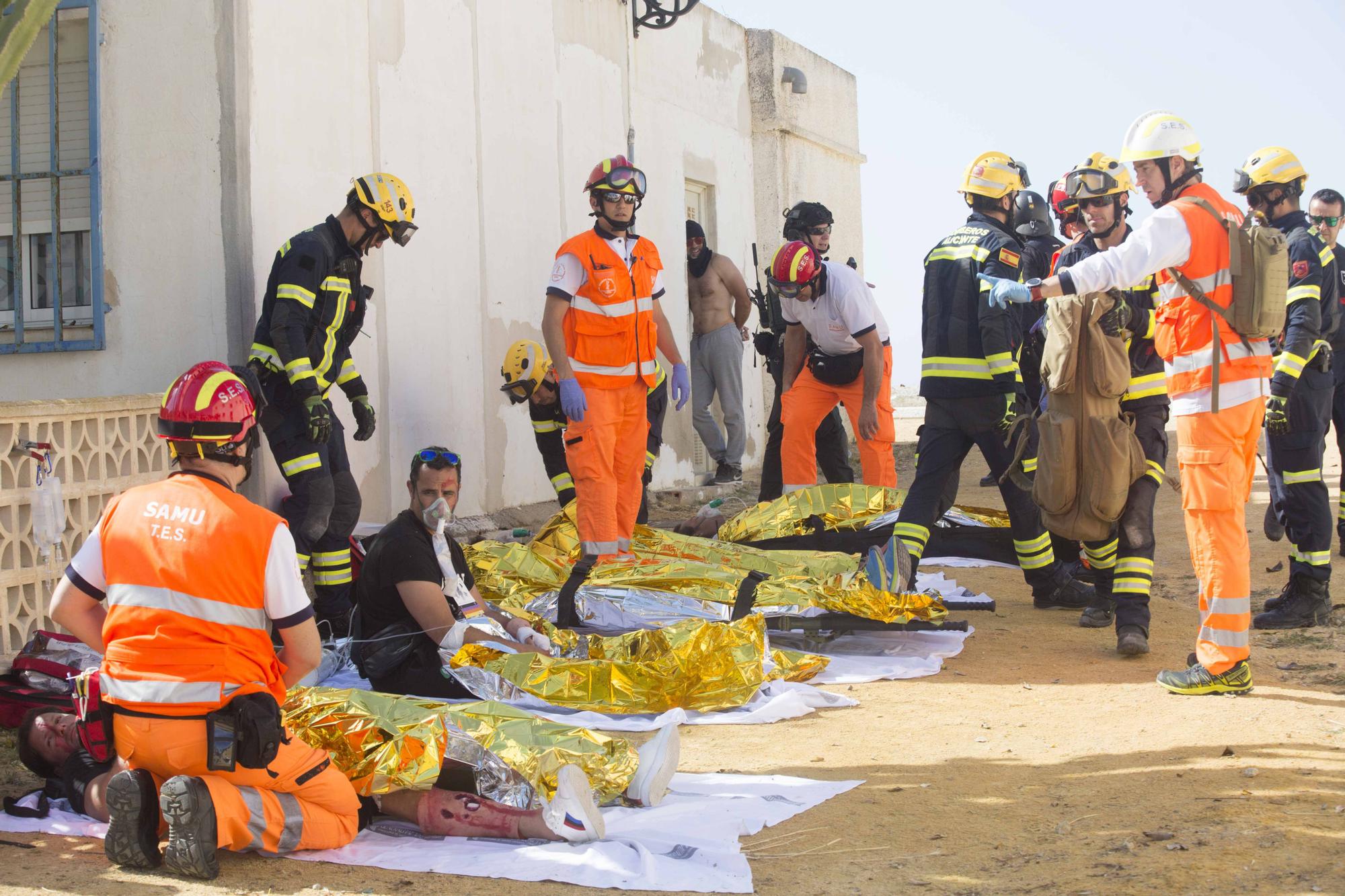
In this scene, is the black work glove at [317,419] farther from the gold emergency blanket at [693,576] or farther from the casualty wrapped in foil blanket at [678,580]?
the casualty wrapped in foil blanket at [678,580]

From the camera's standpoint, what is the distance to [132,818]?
3250 mm

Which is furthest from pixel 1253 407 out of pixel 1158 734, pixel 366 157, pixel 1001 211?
pixel 366 157

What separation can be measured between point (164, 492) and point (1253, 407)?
380 cm

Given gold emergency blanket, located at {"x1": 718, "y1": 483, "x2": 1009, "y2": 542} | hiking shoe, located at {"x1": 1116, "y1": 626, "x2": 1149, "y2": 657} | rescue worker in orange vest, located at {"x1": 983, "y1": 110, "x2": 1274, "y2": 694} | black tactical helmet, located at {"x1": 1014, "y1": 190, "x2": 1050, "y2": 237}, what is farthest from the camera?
black tactical helmet, located at {"x1": 1014, "y1": 190, "x2": 1050, "y2": 237}

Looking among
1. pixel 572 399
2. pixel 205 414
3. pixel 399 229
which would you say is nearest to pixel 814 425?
pixel 572 399

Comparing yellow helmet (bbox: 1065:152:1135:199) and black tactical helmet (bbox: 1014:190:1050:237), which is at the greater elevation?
black tactical helmet (bbox: 1014:190:1050:237)

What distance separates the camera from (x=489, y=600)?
22.3 ft

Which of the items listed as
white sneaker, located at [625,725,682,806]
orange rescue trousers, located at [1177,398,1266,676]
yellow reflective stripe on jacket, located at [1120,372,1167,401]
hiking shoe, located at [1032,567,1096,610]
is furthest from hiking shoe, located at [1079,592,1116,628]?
white sneaker, located at [625,725,682,806]

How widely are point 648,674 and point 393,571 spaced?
3.50 ft

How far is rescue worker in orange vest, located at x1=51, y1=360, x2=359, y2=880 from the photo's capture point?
325 cm

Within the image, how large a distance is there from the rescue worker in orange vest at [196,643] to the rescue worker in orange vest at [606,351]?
10.4ft

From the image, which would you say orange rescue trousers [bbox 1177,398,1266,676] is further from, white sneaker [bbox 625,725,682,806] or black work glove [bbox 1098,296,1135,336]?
white sneaker [bbox 625,725,682,806]

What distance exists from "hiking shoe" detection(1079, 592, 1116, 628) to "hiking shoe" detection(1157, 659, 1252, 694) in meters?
1.37

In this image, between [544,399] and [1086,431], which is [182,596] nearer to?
[1086,431]
